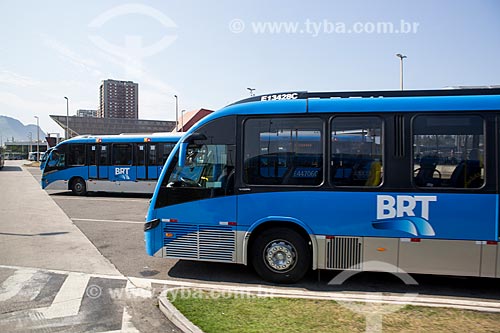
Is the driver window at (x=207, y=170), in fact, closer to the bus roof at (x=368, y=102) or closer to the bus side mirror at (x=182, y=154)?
the bus side mirror at (x=182, y=154)

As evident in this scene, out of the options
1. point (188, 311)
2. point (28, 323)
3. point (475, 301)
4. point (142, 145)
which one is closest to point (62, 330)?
point (28, 323)

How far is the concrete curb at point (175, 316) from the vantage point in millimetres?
4277

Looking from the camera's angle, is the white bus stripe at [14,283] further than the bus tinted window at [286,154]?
No

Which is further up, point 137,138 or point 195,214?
A: point 137,138

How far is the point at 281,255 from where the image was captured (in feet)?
19.8

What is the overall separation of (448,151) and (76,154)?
1824 centimetres

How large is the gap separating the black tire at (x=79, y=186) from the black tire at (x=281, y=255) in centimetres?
1581

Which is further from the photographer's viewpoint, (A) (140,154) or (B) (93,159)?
(B) (93,159)

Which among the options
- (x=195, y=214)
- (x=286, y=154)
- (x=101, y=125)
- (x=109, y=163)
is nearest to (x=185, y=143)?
(x=195, y=214)

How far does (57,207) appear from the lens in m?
15.0

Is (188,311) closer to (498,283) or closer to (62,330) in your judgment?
(62,330)

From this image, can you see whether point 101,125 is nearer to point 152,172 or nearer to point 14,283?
point 152,172

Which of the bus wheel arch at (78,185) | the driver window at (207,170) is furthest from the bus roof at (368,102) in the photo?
the bus wheel arch at (78,185)

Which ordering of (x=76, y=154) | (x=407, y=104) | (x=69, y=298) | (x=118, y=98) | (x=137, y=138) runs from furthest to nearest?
(x=118, y=98) < (x=76, y=154) < (x=137, y=138) < (x=407, y=104) < (x=69, y=298)
